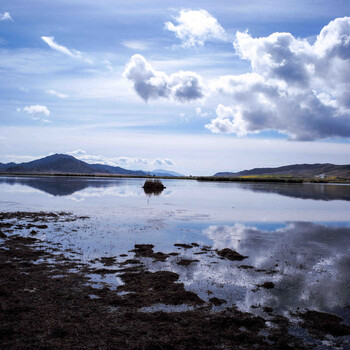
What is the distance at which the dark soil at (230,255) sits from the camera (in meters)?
12.9

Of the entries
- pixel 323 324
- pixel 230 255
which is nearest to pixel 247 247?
pixel 230 255

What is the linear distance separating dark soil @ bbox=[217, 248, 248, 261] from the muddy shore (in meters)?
3.18

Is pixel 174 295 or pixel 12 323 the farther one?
pixel 174 295

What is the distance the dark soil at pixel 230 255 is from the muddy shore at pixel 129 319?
3.18 meters

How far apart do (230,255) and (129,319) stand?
6675 mm

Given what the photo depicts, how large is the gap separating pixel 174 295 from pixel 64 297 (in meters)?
2.83

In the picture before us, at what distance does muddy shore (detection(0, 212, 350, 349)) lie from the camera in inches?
252

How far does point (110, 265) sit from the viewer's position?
11.3 meters

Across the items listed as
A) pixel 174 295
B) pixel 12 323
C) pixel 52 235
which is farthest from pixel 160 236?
pixel 12 323

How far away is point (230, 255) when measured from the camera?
13102mm

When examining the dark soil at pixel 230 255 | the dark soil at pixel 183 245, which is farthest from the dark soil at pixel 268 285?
the dark soil at pixel 183 245

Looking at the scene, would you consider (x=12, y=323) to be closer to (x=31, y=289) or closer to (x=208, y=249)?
(x=31, y=289)

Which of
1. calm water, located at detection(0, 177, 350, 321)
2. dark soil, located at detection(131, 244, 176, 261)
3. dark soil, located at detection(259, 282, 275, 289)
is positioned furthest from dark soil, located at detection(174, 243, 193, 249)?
dark soil, located at detection(259, 282, 275, 289)

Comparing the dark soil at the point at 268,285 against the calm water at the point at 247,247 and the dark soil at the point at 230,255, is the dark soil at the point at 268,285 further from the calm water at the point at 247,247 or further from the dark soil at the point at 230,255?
the dark soil at the point at 230,255
